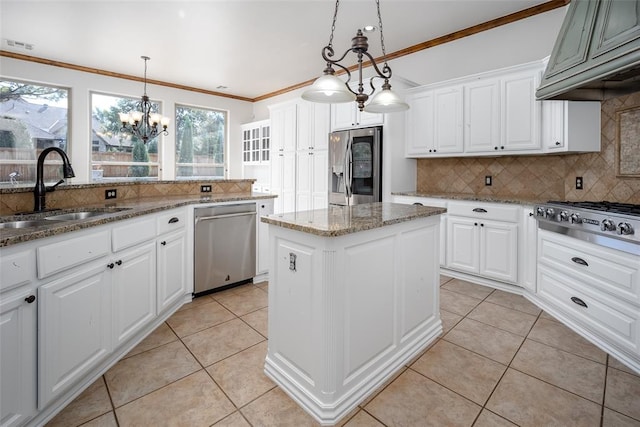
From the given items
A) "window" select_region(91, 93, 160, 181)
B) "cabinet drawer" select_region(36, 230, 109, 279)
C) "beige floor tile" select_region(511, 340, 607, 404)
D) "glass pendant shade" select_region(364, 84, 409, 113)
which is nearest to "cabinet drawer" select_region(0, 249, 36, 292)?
"cabinet drawer" select_region(36, 230, 109, 279)

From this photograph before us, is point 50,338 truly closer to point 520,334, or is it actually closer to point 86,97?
point 520,334

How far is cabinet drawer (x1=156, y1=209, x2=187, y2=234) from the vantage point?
7.92 ft

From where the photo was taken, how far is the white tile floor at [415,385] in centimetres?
155

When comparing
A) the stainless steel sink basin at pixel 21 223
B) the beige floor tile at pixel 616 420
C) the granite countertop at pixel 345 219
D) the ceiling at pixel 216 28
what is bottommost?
the beige floor tile at pixel 616 420

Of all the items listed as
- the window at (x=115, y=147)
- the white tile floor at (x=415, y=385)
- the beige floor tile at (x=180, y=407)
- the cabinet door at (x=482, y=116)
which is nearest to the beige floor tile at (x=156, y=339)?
the white tile floor at (x=415, y=385)

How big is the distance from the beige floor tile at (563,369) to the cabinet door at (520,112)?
6.44ft

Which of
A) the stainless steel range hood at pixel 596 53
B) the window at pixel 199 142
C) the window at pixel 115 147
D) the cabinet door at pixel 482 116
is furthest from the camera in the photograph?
the window at pixel 199 142

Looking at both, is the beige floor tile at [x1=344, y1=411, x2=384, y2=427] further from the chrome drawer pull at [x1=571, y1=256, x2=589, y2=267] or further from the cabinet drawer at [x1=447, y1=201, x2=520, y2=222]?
the cabinet drawer at [x1=447, y1=201, x2=520, y2=222]

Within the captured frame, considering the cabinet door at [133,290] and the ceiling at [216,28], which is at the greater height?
the ceiling at [216,28]

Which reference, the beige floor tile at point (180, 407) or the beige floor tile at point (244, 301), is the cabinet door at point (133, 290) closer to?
the beige floor tile at point (180, 407)

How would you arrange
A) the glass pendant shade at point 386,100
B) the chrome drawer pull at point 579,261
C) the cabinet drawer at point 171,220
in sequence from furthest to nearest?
the cabinet drawer at point 171,220, the chrome drawer pull at point 579,261, the glass pendant shade at point 386,100

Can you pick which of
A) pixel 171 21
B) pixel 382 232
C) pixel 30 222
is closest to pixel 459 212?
pixel 382 232

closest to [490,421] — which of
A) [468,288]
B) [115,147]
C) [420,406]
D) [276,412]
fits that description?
[420,406]

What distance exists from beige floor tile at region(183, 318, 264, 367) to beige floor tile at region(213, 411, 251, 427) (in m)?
0.51
